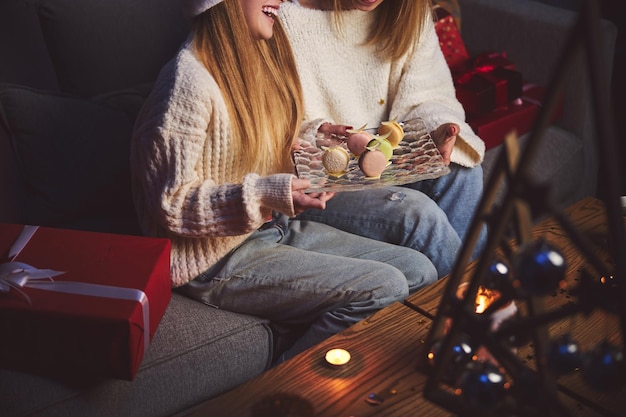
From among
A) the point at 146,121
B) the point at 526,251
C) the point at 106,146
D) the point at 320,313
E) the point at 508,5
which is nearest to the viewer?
the point at 526,251

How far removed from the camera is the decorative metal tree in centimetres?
70

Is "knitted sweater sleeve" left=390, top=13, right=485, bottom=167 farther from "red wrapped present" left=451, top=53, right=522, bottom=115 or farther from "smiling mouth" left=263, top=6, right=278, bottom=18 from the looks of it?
"smiling mouth" left=263, top=6, right=278, bottom=18

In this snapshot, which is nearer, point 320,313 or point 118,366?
point 118,366

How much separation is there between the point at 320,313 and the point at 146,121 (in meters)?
0.48

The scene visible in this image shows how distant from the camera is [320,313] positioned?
1.47 meters

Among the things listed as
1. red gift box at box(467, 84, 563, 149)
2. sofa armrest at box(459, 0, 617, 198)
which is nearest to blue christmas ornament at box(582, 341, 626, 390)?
red gift box at box(467, 84, 563, 149)

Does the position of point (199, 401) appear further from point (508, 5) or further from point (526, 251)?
point (508, 5)

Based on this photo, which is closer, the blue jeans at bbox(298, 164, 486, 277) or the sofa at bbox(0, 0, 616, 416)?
the sofa at bbox(0, 0, 616, 416)

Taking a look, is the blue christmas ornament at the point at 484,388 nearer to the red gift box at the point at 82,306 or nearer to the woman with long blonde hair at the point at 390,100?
the red gift box at the point at 82,306

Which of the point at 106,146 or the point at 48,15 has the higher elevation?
the point at 48,15

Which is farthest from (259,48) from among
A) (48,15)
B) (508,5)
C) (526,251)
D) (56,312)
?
(508,5)

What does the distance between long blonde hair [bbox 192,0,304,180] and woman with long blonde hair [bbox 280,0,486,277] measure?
0.13 metres

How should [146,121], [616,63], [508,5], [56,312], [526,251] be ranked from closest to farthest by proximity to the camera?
[526,251] → [56,312] → [146,121] → [508,5] → [616,63]

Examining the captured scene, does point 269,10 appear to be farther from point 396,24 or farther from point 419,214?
point 419,214
